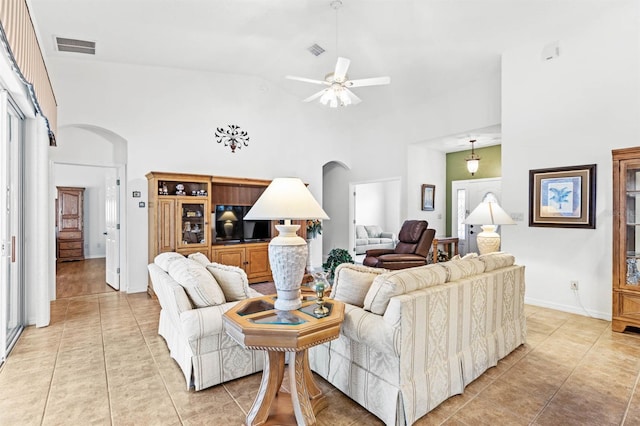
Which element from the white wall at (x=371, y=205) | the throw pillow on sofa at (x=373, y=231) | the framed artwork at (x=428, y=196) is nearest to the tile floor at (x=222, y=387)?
the framed artwork at (x=428, y=196)

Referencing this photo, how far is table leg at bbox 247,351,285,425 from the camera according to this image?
6.26ft

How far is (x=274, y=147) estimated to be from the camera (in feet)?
21.7

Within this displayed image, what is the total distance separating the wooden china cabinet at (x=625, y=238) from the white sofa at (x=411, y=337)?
5.92 feet

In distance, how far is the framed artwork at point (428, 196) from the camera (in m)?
7.16

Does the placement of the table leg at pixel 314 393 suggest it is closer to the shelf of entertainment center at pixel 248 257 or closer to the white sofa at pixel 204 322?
the white sofa at pixel 204 322

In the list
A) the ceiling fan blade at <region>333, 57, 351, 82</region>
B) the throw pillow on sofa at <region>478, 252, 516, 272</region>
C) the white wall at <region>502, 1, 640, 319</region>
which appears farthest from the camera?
the white wall at <region>502, 1, 640, 319</region>

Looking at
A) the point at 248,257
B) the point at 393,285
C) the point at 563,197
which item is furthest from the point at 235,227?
the point at 563,197

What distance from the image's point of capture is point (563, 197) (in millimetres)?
4215

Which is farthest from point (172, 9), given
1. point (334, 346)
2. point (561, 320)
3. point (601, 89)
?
point (561, 320)

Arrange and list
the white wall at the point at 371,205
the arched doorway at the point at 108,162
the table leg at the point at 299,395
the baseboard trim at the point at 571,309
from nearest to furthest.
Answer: the table leg at the point at 299,395, the baseboard trim at the point at 571,309, the arched doorway at the point at 108,162, the white wall at the point at 371,205

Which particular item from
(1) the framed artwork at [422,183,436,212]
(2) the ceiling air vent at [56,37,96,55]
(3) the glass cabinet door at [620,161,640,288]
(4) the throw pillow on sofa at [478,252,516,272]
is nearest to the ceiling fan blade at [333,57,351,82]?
(4) the throw pillow on sofa at [478,252,516,272]

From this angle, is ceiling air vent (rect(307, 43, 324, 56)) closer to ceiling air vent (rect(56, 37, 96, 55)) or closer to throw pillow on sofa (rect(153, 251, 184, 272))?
ceiling air vent (rect(56, 37, 96, 55))

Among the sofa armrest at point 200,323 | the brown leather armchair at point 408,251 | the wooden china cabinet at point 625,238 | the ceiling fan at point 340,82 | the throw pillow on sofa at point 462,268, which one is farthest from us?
the brown leather armchair at point 408,251

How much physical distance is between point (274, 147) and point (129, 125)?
98.4 inches
